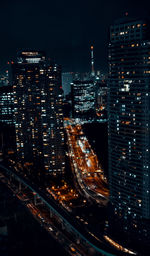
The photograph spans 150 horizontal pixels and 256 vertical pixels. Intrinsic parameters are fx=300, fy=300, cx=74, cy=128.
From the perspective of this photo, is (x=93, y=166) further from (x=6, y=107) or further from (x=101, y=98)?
(x=101, y=98)

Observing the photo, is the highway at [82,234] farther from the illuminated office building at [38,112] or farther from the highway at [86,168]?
the illuminated office building at [38,112]

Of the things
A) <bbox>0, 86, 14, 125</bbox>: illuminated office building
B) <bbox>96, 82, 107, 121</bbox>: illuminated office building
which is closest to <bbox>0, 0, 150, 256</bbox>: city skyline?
<bbox>0, 86, 14, 125</bbox>: illuminated office building

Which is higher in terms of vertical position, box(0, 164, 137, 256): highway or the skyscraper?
the skyscraper

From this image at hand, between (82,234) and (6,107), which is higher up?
(6,107)

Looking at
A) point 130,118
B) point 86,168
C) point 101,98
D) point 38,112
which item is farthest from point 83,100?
point 130,118

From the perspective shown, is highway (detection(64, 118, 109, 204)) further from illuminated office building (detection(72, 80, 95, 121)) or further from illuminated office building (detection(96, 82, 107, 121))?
illuminated office building (detection(96, 82, 107, 121))

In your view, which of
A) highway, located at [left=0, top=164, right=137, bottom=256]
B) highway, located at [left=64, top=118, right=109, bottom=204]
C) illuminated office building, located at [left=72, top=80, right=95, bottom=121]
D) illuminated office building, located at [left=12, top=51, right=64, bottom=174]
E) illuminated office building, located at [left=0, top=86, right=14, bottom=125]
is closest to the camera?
highway, located at [left=0, top=164, right=137, bottom=256]
